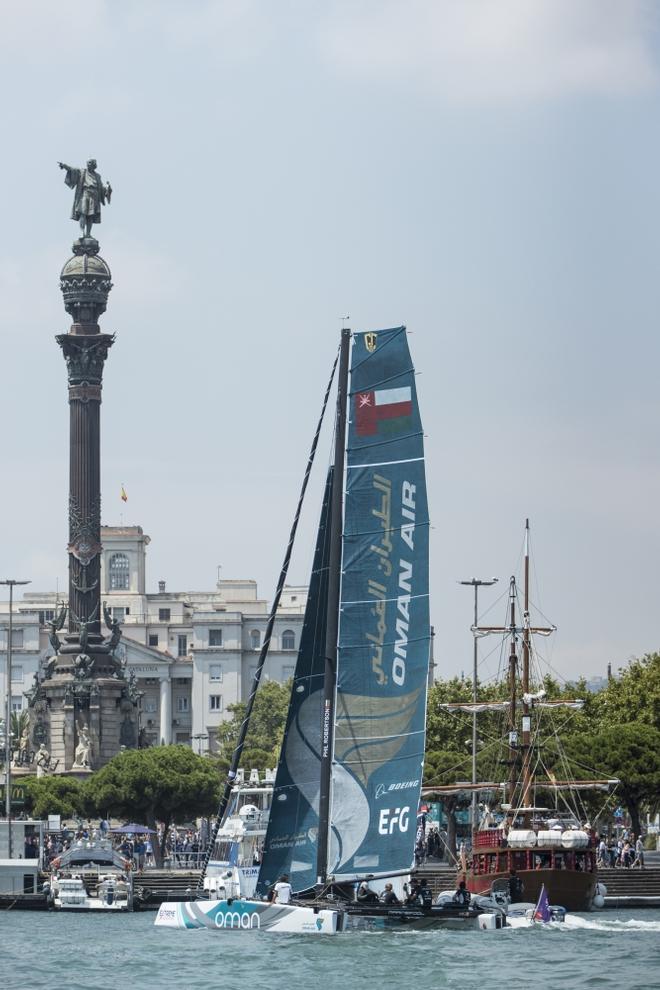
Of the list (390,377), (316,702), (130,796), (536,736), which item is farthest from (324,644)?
(130,796)

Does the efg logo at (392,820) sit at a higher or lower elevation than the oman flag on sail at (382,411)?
lower

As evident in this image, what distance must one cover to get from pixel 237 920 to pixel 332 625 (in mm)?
7859

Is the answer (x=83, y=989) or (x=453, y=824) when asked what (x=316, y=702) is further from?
(x=453, y=824)

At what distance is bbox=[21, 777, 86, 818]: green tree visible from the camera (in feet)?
369

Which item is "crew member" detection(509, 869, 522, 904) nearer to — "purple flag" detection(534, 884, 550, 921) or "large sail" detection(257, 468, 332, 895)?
"purple flag" detection(534, 884, 550, 921)

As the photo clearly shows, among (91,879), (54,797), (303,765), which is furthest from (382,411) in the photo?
(54,797)

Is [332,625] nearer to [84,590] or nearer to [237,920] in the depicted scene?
[237,920]

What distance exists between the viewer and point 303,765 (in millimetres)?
59219

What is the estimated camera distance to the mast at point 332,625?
57.6 metres

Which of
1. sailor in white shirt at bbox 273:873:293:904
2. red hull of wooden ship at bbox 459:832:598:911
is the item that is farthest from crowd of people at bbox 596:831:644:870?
sailor in white shirt at bbox 273:873:293:904

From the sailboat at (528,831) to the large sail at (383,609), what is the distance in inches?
416

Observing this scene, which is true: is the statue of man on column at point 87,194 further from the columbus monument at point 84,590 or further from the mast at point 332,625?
the mast at point 332,625

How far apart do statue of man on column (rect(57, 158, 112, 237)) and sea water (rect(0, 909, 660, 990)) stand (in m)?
69.1

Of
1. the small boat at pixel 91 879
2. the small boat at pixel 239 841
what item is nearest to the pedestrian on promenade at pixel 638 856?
the small boat at pixel 239 841
